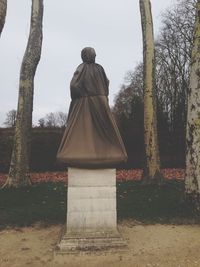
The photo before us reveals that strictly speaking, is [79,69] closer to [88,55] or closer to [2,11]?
[88,55]

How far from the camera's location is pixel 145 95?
14578mm

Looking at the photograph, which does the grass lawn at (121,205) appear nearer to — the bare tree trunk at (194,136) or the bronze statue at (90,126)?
the bare tree trunk at (194,136)

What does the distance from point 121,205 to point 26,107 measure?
18.7 ft

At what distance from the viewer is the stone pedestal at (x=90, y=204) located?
7199 millimetres

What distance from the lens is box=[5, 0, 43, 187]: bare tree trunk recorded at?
1438 cm

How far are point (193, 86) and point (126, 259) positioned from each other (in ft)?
16.0

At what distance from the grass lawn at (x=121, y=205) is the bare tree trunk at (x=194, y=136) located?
45cm

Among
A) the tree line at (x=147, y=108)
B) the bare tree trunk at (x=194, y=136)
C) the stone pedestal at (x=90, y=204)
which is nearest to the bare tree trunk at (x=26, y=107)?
the tree line at (x=147, y=108)

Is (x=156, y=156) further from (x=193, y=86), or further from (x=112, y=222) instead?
(x=112, y=222)

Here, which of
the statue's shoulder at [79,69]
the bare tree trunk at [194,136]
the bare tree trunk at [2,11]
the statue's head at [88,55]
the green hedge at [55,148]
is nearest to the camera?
the statue's shoulder at [79,69]

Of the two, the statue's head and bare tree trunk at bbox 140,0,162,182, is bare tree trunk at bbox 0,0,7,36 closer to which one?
the statue's head

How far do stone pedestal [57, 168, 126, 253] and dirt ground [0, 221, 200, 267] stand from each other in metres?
0.43

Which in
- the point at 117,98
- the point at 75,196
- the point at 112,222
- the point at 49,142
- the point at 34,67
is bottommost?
the point at 112,222

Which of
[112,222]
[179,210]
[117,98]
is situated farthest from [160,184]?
[117,98]
